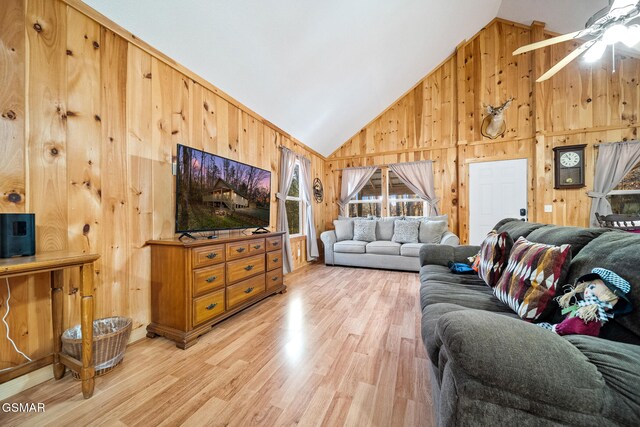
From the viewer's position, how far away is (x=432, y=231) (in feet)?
13.3

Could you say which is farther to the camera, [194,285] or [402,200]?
[402,200]

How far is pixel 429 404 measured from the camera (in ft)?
3.86

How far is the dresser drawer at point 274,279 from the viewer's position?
8.67 ft

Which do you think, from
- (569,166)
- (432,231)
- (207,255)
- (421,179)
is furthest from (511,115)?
(207,255)

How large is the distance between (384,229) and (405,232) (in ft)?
1.40

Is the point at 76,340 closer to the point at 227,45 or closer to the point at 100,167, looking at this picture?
the point at 100,167

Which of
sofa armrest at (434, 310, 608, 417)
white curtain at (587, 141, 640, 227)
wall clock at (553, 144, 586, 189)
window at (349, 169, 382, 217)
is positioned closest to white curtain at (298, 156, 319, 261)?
window at (349, 169, 382, 217)

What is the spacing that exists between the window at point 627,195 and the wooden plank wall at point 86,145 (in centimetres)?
600

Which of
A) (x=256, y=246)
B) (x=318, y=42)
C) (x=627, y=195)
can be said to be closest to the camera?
(x=256, y=246)

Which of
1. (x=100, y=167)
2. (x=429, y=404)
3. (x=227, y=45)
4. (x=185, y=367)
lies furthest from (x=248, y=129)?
(x=429, y=404)

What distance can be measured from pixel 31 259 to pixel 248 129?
2409mm

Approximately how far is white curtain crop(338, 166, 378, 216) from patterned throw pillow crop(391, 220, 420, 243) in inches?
48.6

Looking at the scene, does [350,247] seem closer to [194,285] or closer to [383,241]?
[383,241]

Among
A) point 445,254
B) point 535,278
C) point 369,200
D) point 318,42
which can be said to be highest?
point 318,42
